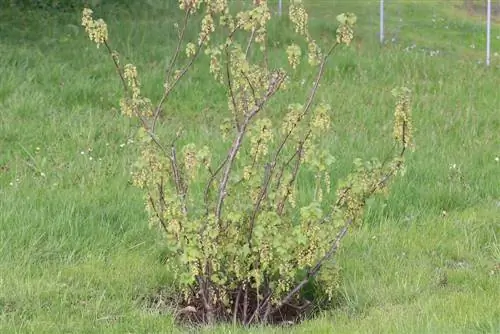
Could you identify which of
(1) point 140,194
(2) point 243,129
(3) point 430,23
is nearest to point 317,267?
(2) point 243,129

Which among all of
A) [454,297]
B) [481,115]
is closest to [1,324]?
[454,297]

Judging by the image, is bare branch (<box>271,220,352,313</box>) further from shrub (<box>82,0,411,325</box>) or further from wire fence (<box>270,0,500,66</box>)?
wire fence (<box>270,0,500,66</box>)

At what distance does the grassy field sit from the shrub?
0.94 feet

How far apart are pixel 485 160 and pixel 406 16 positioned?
1071 centimetres

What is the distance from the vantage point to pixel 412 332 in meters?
3.73

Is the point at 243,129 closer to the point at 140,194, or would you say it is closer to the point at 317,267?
the point at 317,267

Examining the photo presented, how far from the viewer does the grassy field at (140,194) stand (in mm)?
4242

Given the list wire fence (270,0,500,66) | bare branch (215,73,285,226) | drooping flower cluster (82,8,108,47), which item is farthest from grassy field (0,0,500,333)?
wire fence (270,0,500,66)

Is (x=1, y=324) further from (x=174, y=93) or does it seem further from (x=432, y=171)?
(x=174, y=93)

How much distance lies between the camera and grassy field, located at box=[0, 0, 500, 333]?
167 inches

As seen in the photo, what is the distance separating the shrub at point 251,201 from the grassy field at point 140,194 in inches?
11.3

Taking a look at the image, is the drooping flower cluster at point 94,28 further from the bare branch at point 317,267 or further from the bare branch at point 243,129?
the bare branch at point 317,267

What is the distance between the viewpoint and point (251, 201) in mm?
4402

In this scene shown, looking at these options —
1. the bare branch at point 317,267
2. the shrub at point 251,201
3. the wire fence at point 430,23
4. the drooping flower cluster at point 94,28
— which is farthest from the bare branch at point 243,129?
the wire fence at point 430,23
